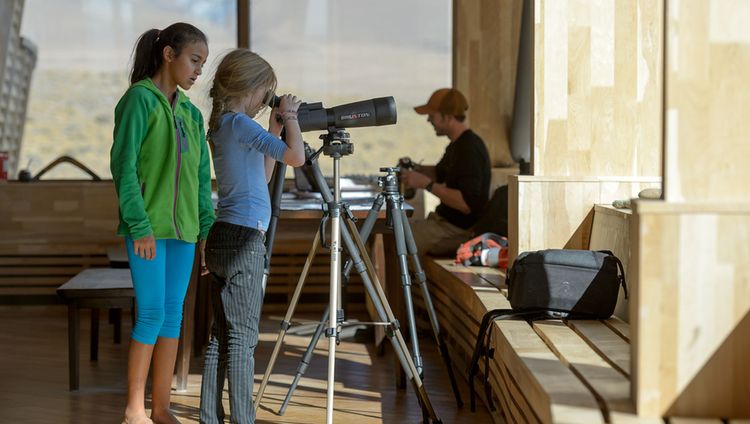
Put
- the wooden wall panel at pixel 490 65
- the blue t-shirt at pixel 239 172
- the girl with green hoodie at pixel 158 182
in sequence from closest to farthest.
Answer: the blue t-shirt at pixel 239 172 < the girl with green hoodie at pixel 158 182 < the wooden wall panel at pixel 490 65

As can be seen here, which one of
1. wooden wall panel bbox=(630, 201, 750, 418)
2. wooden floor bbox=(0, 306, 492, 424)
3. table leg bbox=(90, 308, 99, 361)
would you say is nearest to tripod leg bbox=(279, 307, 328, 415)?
wooden floor bbox=(0, 306, 492, 424)

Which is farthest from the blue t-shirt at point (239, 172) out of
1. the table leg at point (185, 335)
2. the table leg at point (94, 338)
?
the table leg at point (94, 338)

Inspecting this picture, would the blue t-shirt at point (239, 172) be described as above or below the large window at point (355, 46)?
below

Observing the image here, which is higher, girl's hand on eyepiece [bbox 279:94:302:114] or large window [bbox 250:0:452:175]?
large window [bbox 250:0:452:175]

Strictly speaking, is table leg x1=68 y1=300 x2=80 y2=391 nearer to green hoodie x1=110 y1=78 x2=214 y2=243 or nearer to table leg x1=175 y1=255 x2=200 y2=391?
table leg x1=175 y1=255 x2=200 y2=391

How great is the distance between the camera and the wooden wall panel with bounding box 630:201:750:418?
2361 mm

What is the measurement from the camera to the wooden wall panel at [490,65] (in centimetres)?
755

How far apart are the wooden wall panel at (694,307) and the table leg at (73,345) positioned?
9.40 ft

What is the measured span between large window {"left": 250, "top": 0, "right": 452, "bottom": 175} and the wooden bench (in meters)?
3.87

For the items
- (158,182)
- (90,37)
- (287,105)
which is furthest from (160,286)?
(90,37)

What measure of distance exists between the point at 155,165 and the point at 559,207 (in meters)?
1.66

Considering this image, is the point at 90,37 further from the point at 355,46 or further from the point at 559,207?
the point at 559,207

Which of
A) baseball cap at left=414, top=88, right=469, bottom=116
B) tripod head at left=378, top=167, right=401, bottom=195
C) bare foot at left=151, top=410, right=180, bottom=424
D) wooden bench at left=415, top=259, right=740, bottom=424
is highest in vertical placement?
baseball cap at left=414, top=88, right=469, bottom=116

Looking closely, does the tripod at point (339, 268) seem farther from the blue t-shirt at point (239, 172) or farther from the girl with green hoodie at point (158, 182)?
the girl with green hoodie at point (158, 182)
